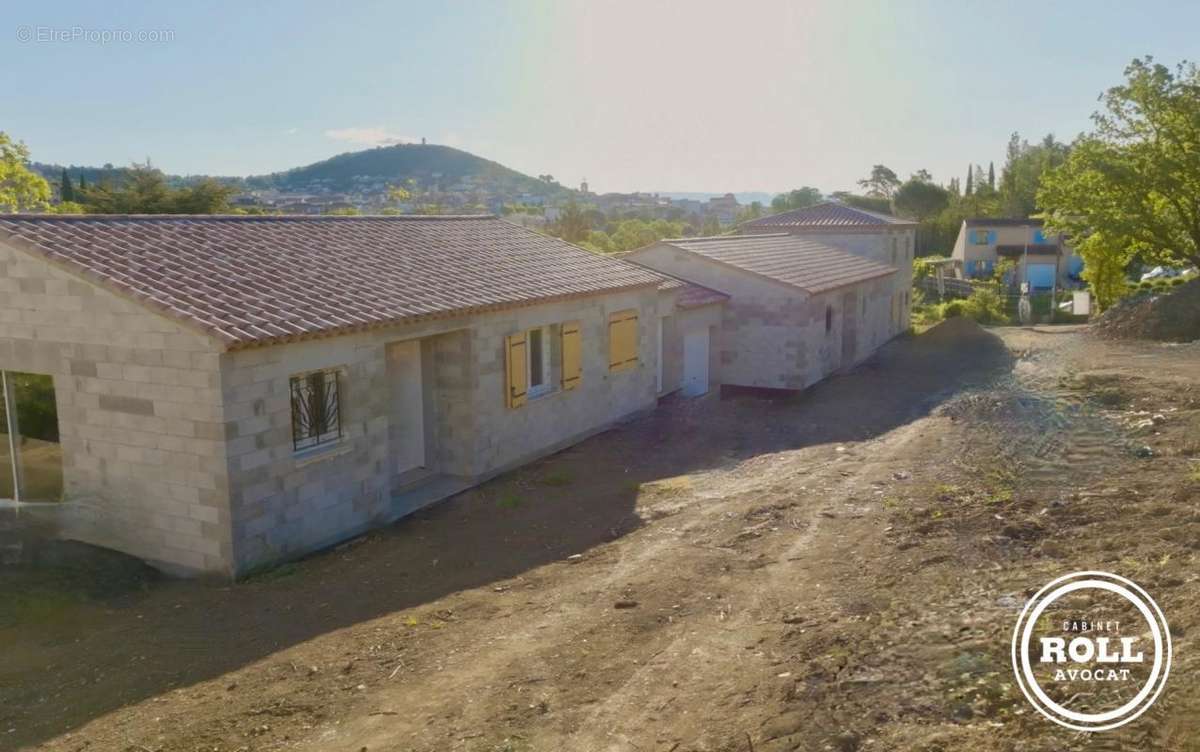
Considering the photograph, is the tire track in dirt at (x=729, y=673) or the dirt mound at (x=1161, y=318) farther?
the dirt mound at (x=1161, y=318)

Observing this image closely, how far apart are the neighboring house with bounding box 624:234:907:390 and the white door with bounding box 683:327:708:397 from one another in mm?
309

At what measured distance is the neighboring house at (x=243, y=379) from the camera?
10.6 metres

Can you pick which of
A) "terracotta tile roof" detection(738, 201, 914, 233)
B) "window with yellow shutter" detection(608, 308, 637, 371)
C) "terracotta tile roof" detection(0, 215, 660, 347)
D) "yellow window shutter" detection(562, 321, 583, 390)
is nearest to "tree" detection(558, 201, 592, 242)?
"terracotta tile roof" detection(738, 201, 914, 233)

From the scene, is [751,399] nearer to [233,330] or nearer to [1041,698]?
[233,330]

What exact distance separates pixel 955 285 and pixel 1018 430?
4054 centimetres

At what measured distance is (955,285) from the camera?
2089 inches

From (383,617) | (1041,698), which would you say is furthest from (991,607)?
(383,617)

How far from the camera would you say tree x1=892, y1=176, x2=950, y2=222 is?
78.1 m

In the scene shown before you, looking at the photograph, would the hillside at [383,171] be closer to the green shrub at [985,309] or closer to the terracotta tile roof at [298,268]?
the green shrub at [985,309]

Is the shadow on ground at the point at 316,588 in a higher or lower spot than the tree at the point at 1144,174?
lower

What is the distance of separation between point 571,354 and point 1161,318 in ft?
67.5

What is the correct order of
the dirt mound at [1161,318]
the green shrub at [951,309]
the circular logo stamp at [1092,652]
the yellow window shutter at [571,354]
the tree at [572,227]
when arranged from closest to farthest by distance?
the circular logo stamp at [1092,652], the yellow window shutter at [571,354], the dirt mound at [1161,318], the green shrub at [951,309], the tree at [572,227]

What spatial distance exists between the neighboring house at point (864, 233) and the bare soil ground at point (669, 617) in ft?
63.9

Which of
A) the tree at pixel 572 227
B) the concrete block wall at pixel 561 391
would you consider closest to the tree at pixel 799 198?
the tree at pixel 572 227
